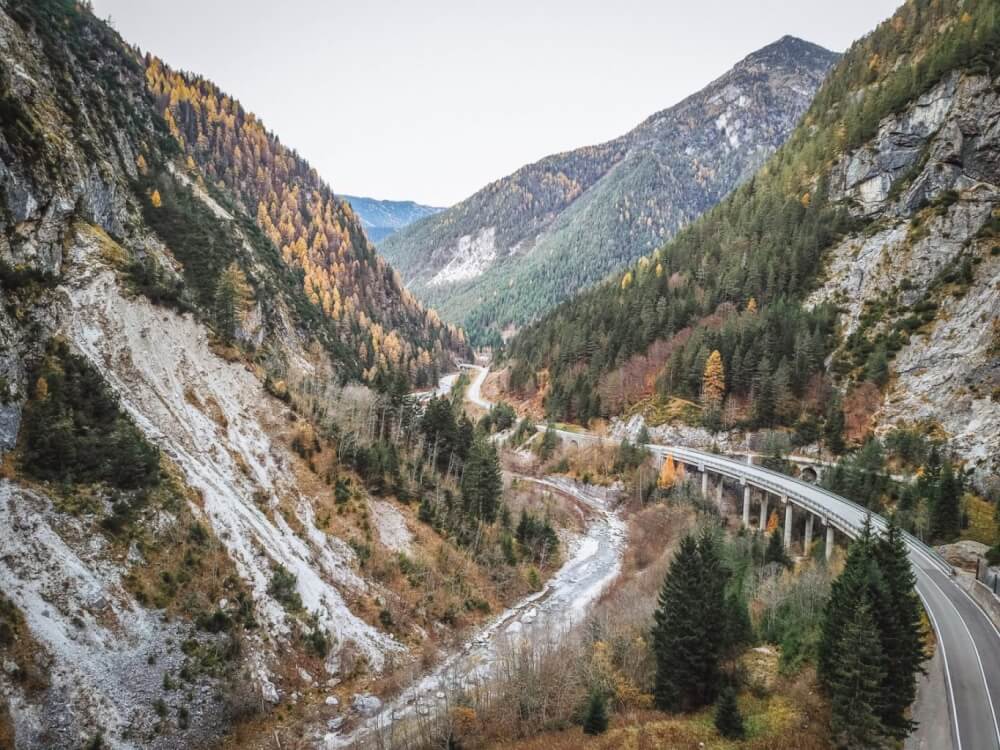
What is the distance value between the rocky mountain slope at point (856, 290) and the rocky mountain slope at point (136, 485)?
59.0 meters

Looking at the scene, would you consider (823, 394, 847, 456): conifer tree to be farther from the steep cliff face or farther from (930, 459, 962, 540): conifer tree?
(930, 459, 962, 540): conifer tree

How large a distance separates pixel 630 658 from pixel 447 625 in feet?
50.9

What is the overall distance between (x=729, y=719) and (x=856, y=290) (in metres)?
92.6

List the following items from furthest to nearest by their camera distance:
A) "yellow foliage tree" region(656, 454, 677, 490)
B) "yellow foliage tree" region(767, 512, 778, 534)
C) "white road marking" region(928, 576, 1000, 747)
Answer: "yellow foliage tree" region(656, 454, 677, 490), "yellow foliage tree" region(767, 512, 778, 534), "white road marking" region(928, 576, 1000, 747)

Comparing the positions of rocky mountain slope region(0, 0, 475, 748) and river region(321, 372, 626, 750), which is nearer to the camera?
rocky mountain slope region(0, 0, 475, 748)

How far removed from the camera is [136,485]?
106ft

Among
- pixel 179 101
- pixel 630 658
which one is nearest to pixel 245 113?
pixel 179 101

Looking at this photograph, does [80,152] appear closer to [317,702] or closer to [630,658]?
[317,702]

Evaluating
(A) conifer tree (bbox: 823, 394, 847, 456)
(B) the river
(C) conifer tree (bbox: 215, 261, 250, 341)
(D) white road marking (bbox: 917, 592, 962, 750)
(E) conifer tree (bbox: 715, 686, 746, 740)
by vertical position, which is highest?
(C) conifer tree (bbox: 215, 261, 250, 341)

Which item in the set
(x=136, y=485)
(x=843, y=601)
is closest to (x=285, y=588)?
(x=136, y=485)

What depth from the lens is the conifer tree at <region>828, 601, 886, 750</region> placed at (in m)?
23.4

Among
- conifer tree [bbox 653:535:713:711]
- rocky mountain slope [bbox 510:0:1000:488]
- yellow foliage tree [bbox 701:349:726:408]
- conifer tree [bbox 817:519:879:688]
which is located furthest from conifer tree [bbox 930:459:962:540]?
yellow foliage tree [bbox 701:349:726:408]

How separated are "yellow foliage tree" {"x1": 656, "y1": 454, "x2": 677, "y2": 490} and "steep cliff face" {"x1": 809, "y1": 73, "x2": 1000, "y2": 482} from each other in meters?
27.7

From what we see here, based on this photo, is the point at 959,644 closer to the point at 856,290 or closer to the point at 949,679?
the point at 949,679
